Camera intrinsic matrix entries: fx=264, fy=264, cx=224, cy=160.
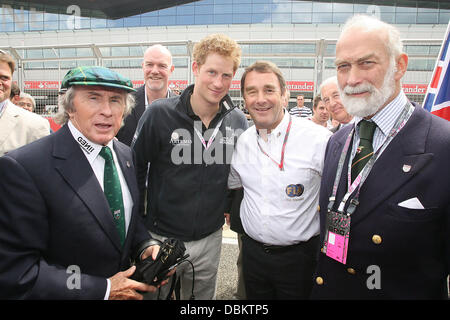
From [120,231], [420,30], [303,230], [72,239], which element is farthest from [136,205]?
[420,30]

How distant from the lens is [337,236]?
1.60 m

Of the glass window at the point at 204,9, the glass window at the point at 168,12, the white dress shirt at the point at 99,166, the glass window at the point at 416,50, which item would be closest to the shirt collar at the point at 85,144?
the white dress shirt at the point at 99,166

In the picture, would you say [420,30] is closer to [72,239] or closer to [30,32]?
[72,239]

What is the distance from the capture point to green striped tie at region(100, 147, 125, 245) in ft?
5.29

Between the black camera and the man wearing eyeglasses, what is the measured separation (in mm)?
2206

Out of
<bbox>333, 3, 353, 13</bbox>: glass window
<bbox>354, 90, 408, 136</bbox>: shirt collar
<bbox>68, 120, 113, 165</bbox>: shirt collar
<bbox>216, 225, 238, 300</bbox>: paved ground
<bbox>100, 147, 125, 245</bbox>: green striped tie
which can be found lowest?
<bbox>216, 225, 238, 300</bbox>: paved ground

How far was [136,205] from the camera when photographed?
1.81 meters

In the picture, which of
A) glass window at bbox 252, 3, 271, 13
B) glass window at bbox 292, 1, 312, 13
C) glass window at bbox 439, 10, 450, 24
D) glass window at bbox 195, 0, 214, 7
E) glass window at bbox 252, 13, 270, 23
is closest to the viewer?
glass window at bbox 439, 10, 450, 24

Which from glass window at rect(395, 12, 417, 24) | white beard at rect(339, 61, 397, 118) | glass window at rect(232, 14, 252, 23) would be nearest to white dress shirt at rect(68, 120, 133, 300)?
white beard at rect(339, 61, 397, 118)

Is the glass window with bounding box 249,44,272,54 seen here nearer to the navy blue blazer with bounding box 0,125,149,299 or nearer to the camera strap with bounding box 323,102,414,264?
the camera strap with bounding box 323,102,414,264

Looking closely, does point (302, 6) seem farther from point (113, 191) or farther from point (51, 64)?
point (113, 191)

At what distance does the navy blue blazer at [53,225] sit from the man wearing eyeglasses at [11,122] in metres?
1.81

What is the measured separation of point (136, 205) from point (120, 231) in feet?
0.68

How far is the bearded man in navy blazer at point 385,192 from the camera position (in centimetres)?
138
